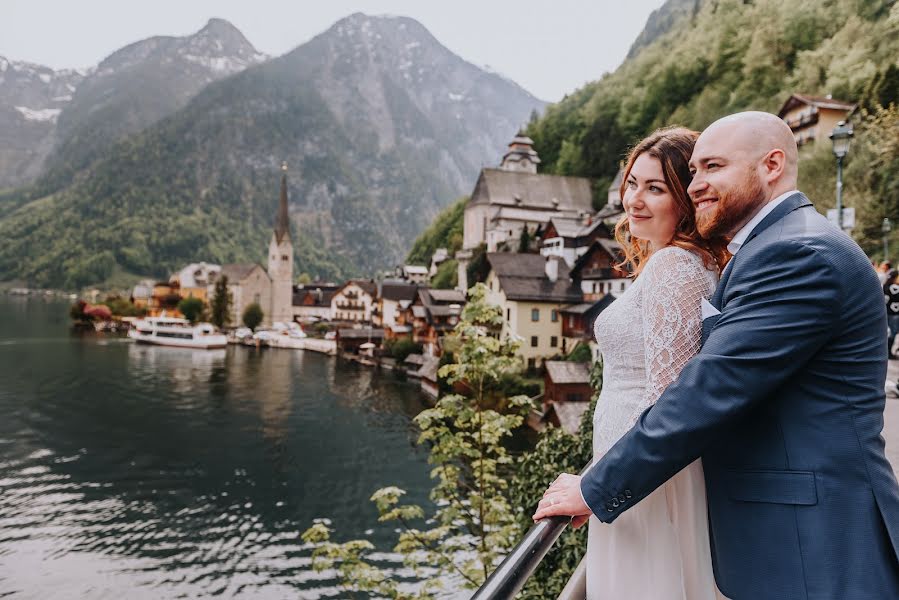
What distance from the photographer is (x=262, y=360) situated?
52.9 meters

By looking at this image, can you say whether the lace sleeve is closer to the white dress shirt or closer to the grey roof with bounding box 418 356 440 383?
the white dress shirt

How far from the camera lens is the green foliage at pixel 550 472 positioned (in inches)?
259

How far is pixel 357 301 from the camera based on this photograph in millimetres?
73500

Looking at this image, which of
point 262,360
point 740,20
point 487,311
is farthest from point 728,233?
point 740,20

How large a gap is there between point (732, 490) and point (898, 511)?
13.3 inches

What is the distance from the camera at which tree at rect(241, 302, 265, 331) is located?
7538 cm

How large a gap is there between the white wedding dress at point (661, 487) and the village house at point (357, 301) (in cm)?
6965

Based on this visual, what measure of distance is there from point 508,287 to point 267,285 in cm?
5885

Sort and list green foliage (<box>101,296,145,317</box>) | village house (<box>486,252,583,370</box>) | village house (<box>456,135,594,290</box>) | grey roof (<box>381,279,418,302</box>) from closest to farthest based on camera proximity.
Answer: village house (<box>486,252,583,370</box>) < grey roof (<box>381,279,418,302</box>) < village house (<box>456,135,594,290</box>) < green foliage (<box>101,296,145,317</box>)

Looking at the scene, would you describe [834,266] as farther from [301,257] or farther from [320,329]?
[301,257]

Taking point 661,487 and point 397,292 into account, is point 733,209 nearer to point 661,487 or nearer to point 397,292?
point 661,487

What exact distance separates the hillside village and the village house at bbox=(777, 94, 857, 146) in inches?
2.3

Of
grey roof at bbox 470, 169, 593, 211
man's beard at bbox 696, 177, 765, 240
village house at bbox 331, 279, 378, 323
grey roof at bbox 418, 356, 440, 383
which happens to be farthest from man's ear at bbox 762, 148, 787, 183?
village house at bbox 331, 279, 378, 323

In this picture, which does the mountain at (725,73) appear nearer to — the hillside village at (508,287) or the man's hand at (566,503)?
the hillside village at (508,287)
